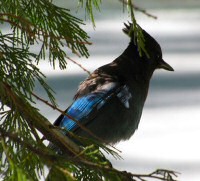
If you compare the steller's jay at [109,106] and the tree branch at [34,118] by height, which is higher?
the steller's jay at [109,106]

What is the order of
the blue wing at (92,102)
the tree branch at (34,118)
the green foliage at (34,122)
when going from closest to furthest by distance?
the green foliage at (34,122)
the tree branch at (34,118)
the blue wing at (92,102)

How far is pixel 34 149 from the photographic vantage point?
1.31 metres

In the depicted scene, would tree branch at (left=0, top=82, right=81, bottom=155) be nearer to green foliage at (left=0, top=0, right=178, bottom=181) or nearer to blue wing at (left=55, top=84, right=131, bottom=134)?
green foliage at (left=0, top=0, right=178, bottom=181)

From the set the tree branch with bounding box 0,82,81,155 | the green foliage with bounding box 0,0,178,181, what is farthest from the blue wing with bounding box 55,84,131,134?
the tree branch with bounding box 0,82,81,155

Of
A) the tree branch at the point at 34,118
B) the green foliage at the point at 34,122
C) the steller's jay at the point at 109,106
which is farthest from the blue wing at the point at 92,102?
the tree branch at the point at 34,118

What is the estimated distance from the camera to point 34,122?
1517 mm

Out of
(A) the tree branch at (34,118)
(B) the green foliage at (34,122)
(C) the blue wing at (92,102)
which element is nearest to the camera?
(B) the green foliage at (34,122)

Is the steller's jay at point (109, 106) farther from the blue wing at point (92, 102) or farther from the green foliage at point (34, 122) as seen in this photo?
the green foliage at point (34, 122)

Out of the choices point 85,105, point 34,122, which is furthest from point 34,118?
point 85,105

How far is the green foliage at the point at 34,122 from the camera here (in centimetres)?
131

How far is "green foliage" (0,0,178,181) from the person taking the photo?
4.29 ft

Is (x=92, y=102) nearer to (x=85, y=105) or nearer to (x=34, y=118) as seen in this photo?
(x=85, y=105)

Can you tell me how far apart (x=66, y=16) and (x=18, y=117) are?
280 mm

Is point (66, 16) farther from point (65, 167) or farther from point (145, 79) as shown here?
point (145, 79)
